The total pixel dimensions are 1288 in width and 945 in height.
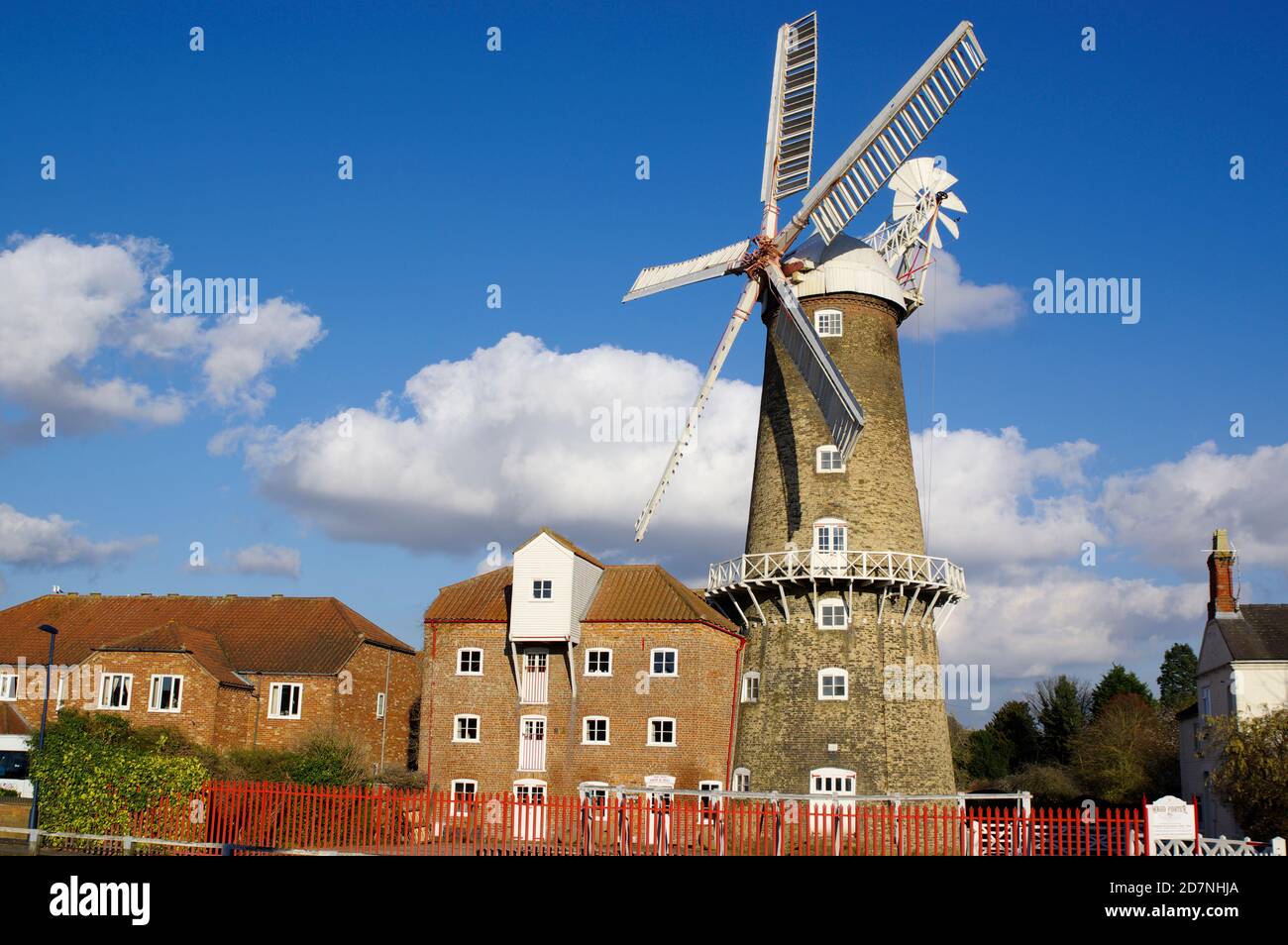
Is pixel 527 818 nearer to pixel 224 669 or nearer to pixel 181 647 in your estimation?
pixel 181 647

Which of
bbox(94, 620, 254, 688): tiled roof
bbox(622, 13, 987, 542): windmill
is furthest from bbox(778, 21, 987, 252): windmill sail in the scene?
bbox(94, 620, 254, 688): tiled roof

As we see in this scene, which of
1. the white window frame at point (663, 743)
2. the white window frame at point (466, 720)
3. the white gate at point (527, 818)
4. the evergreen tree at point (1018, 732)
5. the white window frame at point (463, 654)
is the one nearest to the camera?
the white gate at point (527, 818)

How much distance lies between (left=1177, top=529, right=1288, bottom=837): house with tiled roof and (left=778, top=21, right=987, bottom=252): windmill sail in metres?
18.2

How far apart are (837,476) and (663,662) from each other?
7.94m

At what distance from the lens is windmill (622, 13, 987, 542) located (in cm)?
3375

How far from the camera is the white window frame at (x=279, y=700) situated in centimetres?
3969

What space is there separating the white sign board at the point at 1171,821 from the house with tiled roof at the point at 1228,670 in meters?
18.6

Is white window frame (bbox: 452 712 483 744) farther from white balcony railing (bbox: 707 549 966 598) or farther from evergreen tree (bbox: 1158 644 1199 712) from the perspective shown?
evergreen tree (bbox: 1158 644 1199 712)

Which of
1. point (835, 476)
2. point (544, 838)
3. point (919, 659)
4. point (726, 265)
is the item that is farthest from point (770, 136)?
point (544, 838)

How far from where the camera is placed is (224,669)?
39.2 metres

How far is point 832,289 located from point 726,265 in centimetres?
349

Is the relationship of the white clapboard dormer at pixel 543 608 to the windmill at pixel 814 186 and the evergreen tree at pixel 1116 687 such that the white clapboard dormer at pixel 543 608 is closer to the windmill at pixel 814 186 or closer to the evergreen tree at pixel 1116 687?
the windmill at pixel 814 186

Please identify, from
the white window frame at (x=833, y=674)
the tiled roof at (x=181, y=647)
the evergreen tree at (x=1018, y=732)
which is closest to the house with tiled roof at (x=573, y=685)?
the white window frame at (x=833, y=674)
